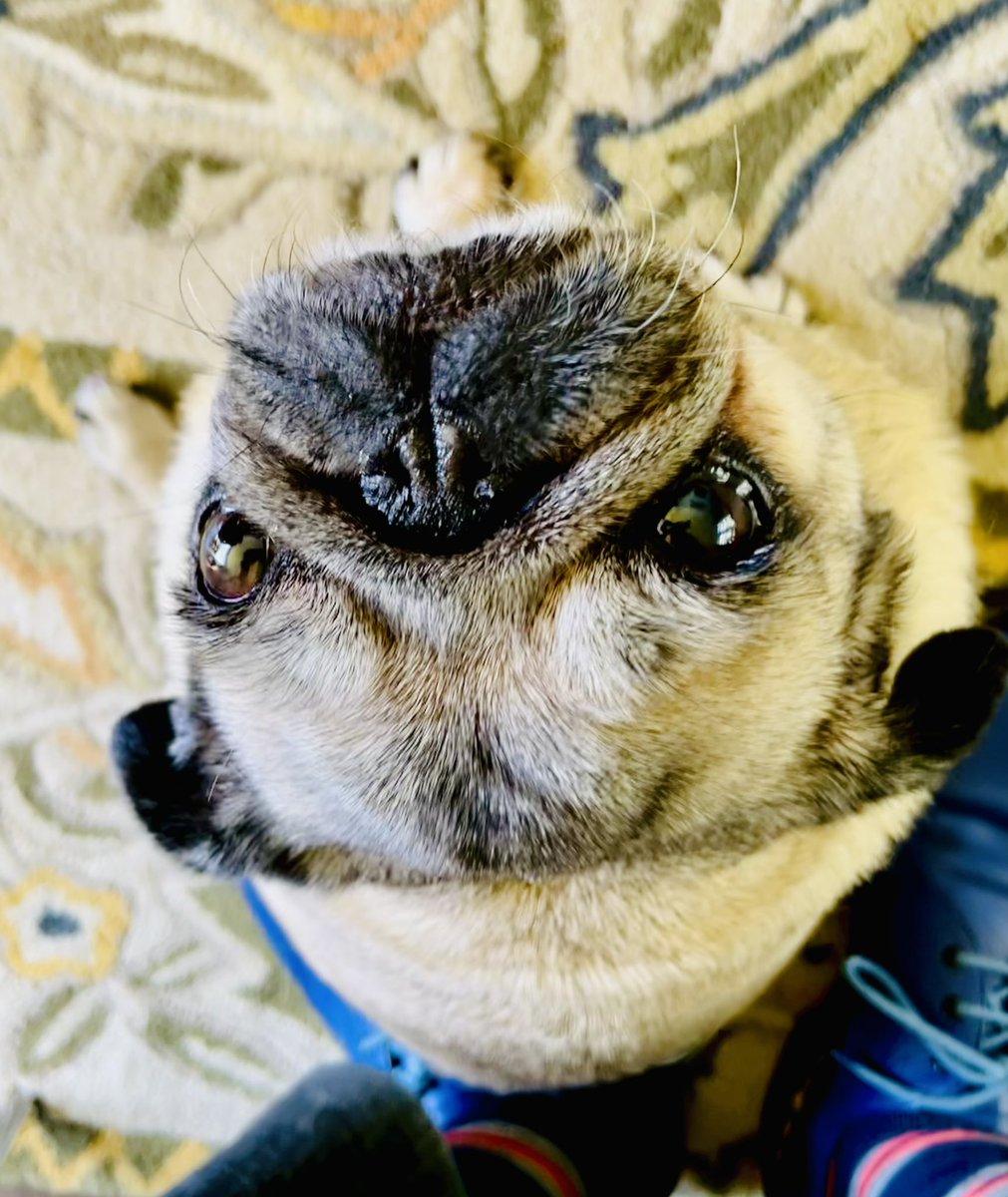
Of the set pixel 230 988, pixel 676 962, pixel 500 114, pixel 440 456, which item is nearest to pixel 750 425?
pixel 440 456

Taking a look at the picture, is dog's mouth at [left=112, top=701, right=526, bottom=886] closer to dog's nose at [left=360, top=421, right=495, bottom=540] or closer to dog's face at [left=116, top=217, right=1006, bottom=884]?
dog's face at [left=116, top=217, right=1006, bottom=884]

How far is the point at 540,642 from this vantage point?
1.12 m

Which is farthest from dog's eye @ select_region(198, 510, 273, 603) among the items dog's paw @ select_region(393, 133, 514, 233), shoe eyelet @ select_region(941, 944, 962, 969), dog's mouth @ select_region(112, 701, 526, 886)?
shoe eyelet @ select_region(941, 944, 962, 969)

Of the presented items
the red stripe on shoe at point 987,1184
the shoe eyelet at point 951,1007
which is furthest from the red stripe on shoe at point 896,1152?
the shoe eyelet at point 951,1007

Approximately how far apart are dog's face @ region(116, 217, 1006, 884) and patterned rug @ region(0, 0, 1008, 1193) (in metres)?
0.68

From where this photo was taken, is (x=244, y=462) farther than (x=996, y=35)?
No

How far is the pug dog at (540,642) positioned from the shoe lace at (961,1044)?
2.17ft

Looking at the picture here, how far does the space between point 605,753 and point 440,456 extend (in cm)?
38

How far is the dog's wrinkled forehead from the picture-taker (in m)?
1.05

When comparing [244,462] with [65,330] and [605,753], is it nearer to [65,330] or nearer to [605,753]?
[605,753]

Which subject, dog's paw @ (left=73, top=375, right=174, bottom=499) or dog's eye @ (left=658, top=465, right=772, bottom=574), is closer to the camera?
dog's eye @ (left=658, top=465, right=772, bottom=574)

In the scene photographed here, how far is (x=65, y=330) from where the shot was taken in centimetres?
215

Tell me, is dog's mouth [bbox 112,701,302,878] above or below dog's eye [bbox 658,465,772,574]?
below

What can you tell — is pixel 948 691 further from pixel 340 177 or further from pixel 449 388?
pixel 340 177
